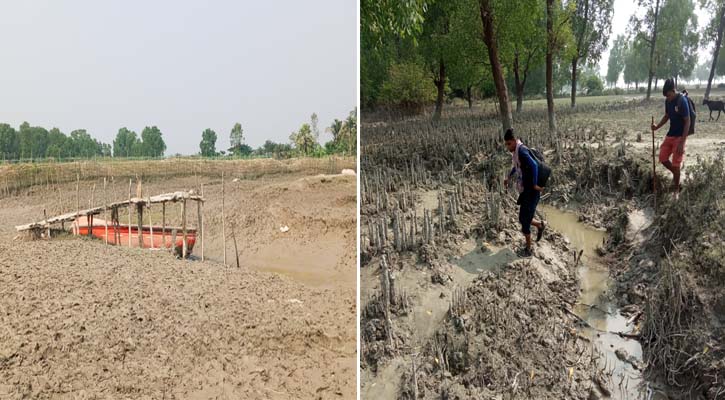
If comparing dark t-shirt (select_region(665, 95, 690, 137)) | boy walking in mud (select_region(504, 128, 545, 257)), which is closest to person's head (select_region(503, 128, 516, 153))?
boy walking in mud (select_region(504, 128, 545, 257))

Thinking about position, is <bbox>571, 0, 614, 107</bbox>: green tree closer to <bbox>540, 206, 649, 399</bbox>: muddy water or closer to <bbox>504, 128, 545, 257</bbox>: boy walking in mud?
<bbox>540, 206, 649, 399</bbox>: muddy water

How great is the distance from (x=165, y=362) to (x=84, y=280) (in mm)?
2237

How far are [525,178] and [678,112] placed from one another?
186 cm

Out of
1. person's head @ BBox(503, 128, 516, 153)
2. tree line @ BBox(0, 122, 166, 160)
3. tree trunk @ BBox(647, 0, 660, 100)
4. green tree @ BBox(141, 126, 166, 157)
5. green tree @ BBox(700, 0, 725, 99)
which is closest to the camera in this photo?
person's head @ BBox(503, 128, 516, 153)

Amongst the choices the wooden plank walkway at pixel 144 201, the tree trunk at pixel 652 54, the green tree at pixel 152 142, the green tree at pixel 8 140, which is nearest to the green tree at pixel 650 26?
the tree trunk at pixel 652 54

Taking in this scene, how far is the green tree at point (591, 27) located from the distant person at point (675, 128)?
503cm

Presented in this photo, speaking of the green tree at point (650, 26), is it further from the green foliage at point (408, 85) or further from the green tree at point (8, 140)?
the green tree at point (8, 140)

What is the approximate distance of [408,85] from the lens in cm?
1264

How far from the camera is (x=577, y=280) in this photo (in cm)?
412

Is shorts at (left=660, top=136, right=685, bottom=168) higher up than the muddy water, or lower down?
higher up

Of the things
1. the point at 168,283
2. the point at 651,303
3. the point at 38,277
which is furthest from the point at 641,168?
the point at 38,277

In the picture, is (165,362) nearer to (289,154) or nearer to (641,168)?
(641,168)

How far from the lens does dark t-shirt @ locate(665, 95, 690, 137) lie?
430cm

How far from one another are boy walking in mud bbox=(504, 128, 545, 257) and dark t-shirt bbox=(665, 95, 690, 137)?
176 centimetres
